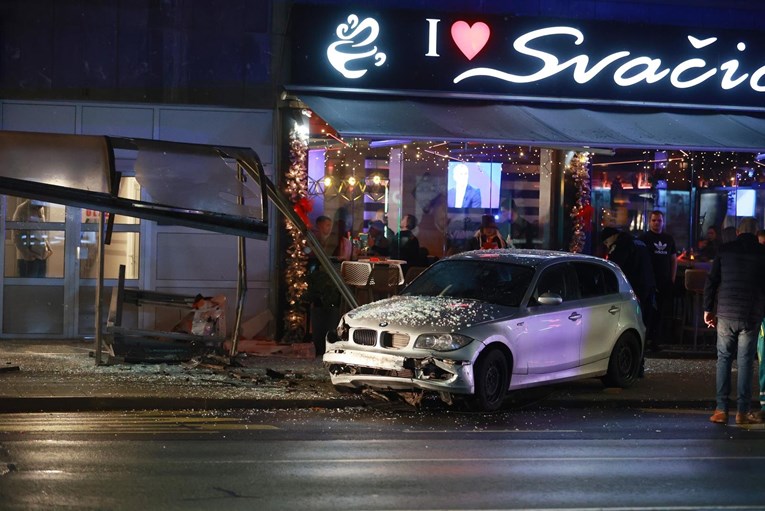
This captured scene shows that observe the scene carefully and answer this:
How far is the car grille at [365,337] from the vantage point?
12.4 metres

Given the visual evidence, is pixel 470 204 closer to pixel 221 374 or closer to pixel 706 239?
pixel 706 239

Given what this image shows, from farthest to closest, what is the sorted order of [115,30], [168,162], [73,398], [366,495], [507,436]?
[115,30] < [168,162] < [73,398] < [507,436] < [366,495]

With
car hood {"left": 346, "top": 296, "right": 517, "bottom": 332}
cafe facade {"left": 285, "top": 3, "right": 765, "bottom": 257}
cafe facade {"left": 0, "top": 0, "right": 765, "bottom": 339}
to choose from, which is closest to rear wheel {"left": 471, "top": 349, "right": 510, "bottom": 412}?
car hood {"left": 346, "top": 296, "right": 517, "bottom": 332}

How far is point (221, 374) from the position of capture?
1420 centimetres

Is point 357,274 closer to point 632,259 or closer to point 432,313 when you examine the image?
point 632,259

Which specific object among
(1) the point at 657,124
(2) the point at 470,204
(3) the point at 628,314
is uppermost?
(1) the point at 657,124

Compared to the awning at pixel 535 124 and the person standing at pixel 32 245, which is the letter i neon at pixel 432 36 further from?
the person standing at pixel 32 245

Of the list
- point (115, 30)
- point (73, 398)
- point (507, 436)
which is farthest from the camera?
point (115, 30)

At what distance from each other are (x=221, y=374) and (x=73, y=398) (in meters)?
2.46

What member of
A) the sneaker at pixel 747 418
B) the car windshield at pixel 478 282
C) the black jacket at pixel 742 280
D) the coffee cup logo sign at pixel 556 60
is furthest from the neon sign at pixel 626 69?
the sneaker at pixel 747 418

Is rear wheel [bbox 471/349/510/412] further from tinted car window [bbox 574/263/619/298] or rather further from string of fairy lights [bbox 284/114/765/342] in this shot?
string of fairy lights [bbox 284/114/765/342]

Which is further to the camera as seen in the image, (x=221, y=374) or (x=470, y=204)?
(x=470, y=204)

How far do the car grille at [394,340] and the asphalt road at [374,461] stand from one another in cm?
70

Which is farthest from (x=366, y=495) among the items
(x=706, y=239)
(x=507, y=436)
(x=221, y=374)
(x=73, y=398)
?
(x=706, y=239)
